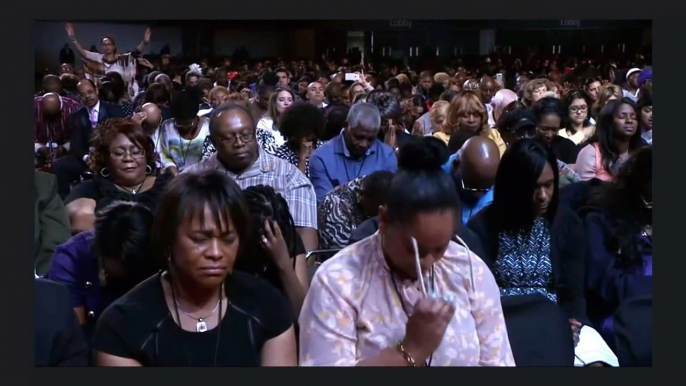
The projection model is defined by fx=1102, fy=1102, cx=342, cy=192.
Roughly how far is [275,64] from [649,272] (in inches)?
68.9

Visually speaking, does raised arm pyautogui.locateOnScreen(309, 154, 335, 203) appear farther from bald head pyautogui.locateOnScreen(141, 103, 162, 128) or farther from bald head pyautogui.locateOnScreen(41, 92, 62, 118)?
bald head pyautogui.locateOnScreen(41, 92, 62, 118)

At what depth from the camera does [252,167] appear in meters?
4.27

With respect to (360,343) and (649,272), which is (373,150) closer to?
(649,272)

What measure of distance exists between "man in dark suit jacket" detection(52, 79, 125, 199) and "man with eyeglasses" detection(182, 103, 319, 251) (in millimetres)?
425

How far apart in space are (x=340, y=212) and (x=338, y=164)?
307 millimetres

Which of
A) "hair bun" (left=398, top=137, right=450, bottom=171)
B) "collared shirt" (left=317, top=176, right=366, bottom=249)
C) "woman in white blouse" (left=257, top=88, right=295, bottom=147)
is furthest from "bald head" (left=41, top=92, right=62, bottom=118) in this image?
"hair bun" (left=398, top=137, right=450, bottom=171)

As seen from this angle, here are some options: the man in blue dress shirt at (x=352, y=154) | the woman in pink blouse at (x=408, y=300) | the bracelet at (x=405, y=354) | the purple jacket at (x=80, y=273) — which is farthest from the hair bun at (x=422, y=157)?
the purple jacket at (x=80, y=273)

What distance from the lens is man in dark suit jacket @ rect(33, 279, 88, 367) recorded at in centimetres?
383

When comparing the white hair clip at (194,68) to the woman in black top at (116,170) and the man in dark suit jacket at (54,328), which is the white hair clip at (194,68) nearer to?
the woman in black top at (116,170)

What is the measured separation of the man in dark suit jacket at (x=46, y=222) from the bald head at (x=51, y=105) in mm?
285

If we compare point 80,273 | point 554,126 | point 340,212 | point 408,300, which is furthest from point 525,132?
point 80,273

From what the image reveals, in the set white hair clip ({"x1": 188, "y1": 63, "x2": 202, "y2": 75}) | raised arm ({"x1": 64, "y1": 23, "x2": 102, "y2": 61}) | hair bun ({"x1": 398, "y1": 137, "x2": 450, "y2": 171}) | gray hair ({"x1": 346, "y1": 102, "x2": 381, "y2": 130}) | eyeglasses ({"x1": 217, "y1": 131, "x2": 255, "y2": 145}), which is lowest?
hair bun ({"x1": 398, "y1": 137, "x2": 450, "y2": 171})

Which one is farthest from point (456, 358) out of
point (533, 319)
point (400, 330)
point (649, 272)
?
point (649, 272)

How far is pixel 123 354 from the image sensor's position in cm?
355
